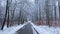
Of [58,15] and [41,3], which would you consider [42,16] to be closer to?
[41,3]

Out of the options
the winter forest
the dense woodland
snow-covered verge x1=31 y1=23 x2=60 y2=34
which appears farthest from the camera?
the dense woodland

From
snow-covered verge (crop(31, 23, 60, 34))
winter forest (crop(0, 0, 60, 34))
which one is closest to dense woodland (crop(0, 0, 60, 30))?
winter forest (crop(0, 0, 60, 34))

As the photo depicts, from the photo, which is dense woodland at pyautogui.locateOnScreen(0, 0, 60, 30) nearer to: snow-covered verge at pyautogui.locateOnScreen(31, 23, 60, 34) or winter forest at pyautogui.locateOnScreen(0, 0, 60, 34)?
A: winter forest at pyautogui.locateOnScreen(0, 0, 60, 34)

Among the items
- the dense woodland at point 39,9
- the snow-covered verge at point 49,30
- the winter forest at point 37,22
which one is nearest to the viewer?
the snow-covered verge at point 49,30

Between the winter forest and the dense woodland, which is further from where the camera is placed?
the dense woodland

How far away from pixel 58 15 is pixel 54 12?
246 cm

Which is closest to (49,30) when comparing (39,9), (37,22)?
(37,22)

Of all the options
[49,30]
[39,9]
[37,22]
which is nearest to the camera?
[49,30]

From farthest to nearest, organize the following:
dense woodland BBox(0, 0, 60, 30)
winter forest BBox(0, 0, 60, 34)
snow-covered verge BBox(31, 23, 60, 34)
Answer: dense woodland BBox(0, 0, 60, 30) → winter forest BBox(0, 0, 60, 34) → snow-covered verge BBox(31, 23, 60, 34)

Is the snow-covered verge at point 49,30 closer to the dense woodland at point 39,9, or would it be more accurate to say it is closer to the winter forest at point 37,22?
the winter forest at point 37,22

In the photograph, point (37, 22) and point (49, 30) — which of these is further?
point (37, 22)

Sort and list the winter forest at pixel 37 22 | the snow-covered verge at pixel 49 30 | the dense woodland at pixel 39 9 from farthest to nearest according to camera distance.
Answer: the dense woodland at pixel 39 9
the winter forest at pixel 37 22
the snow-covered verge at pixel 49 30


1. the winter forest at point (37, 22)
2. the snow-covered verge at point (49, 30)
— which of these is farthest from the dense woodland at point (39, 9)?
the snow-covered verge at point (49, 30)

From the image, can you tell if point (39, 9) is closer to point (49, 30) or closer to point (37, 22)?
point (37, 22)
